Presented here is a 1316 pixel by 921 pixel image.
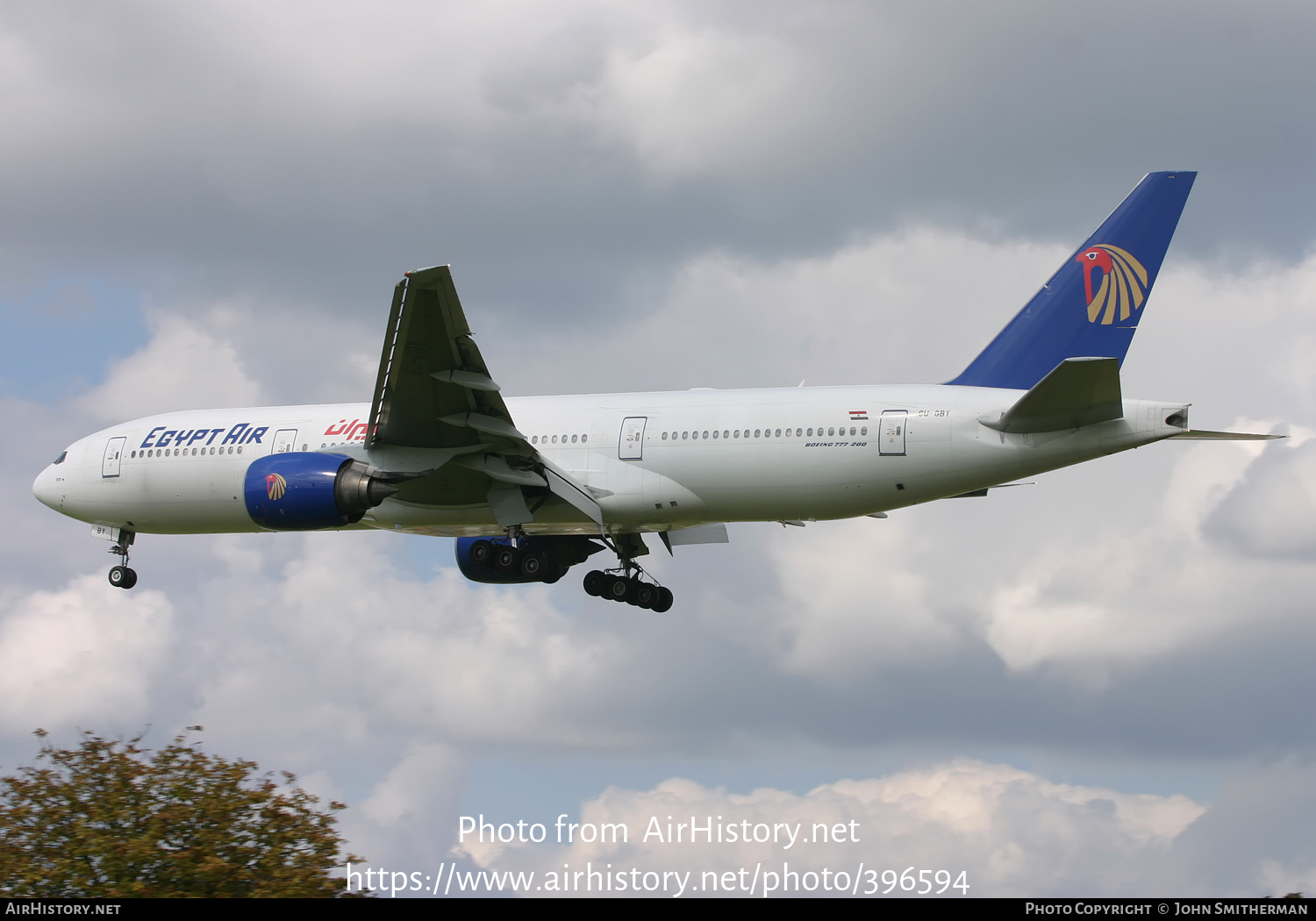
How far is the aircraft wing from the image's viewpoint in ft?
90.9

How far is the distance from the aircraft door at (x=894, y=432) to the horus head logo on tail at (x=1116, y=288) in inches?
178

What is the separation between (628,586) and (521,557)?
9.14 ft

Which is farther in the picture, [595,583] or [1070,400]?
[595,583]

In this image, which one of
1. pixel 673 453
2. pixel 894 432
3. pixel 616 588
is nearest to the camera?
pixel 894 432

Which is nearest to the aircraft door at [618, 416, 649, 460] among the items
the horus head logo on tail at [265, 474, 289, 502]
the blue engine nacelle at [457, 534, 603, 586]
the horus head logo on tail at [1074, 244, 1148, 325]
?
the blue engine nacelle at [457, 534, 603, 586]

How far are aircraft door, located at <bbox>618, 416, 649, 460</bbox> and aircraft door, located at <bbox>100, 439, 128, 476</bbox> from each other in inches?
488

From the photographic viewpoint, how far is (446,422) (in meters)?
30.4

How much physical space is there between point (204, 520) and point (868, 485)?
50.7 ft

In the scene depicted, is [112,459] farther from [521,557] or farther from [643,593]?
[643,593]

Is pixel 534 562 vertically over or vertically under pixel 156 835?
over

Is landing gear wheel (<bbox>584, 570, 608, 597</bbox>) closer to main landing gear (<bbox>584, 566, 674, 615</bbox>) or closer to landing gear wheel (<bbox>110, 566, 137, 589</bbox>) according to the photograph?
main landing gear (<bbox>584, 566, 674, 615</bbox>)

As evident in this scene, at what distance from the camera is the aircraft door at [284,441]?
34.1 m

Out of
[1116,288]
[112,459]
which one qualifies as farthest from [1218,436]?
[112,459]
